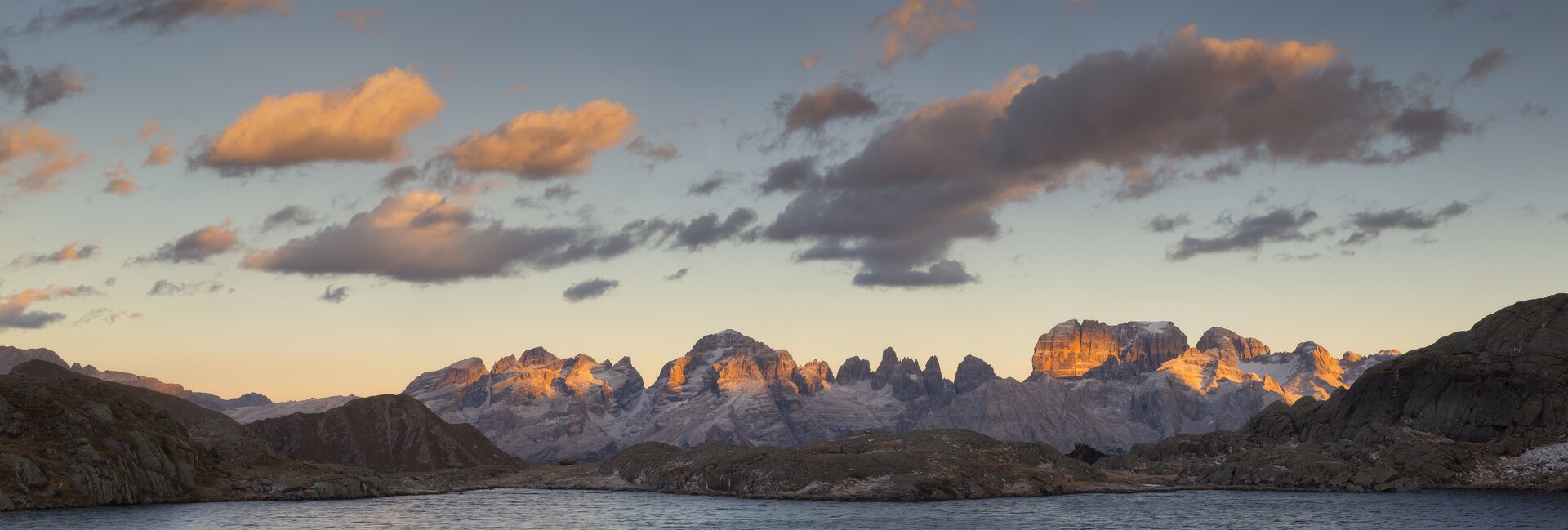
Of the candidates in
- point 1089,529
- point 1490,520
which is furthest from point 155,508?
point 1490,520

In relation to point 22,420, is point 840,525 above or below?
below

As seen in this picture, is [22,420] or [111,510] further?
[22,420]

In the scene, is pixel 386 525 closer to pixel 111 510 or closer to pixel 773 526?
pixel 111 510

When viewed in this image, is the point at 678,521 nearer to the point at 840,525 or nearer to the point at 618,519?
the point at 618,519

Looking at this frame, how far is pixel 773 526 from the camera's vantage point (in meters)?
176

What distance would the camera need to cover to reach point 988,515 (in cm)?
19338

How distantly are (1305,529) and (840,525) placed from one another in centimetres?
6201

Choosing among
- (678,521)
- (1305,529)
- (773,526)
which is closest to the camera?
(1305,529)

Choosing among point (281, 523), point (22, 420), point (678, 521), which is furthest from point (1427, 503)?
point (22, 420)

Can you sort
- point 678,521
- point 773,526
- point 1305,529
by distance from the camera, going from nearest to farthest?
point 1305,529 < point 773,526 < point 678,521

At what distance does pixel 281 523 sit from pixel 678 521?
2237 inches

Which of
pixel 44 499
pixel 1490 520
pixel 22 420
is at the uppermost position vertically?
pixel 22 420

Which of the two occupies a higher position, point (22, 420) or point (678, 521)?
point (22, 420)

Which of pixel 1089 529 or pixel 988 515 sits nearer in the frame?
pixel 1089 529
